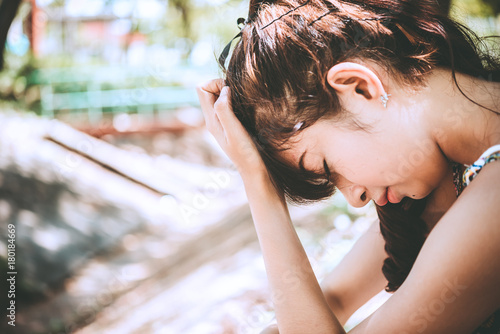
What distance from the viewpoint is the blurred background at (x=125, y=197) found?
4211mm

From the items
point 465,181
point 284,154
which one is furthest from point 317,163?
point 465,181

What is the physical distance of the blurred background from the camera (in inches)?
166

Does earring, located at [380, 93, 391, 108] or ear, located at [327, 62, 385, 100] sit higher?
ear, located at [327, 62, 385, 100]

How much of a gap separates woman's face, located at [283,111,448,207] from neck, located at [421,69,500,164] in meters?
0.05

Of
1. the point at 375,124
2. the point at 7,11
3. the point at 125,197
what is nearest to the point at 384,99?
the point at 375,124

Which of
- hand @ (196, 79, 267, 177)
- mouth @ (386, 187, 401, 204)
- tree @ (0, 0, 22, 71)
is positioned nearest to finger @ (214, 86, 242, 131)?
hand @ (196, 79, 267, 177)

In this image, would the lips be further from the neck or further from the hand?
the hand

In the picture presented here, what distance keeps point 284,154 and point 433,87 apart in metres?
0.48

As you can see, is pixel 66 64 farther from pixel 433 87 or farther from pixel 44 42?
pixel 433 87

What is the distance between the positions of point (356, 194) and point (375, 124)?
26cm

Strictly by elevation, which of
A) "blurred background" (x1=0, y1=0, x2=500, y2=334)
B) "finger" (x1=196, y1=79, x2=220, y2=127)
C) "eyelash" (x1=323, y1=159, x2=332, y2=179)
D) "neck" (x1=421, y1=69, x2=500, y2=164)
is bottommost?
"blurred background" (x1=0, y1=0, x2=500, y2=334)

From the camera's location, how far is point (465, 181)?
128 cm

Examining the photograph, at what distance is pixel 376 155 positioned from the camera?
1372 millimetres

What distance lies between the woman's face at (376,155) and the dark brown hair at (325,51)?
0.13 feet
